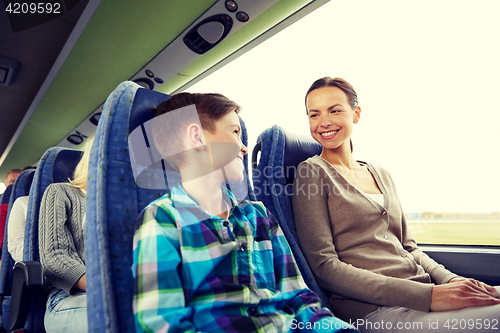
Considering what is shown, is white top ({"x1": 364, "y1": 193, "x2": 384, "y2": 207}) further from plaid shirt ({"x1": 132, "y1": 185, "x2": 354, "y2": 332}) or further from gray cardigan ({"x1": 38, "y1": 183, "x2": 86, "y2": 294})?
gray cardigan ({"x1": 38, "y1": 183, "x2": 86, "y2": 294})

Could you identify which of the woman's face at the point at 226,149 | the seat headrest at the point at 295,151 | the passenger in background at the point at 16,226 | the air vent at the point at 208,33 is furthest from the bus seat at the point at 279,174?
the passenger in background at the point at 16,226

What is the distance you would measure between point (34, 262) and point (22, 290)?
12 centimetres

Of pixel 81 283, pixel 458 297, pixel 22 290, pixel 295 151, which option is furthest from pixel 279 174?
pixel 22 290

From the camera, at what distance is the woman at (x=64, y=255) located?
1188 millimetres

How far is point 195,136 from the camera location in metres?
0.88

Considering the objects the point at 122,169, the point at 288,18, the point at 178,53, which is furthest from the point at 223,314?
the point at 178,53

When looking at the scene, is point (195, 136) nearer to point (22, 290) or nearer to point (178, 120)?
point (178, 120)

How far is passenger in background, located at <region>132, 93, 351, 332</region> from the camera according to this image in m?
0.65

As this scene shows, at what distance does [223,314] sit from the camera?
0.69m

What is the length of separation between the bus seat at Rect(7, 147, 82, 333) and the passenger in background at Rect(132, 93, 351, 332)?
0.80 m

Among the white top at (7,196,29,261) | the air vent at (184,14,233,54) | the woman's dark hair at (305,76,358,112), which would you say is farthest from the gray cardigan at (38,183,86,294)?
the air vent at (184,14,233,54)

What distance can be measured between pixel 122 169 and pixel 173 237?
0.80 feet

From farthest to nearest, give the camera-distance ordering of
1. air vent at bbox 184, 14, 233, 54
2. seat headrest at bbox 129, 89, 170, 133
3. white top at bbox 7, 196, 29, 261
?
1. air vent at bbox 184, 14, 233, 54
2. white top at bbox 7, 196, 29, 261
3. seat headrest at bbox 129, 89, 170, 133

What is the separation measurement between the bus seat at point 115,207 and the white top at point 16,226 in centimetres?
142
